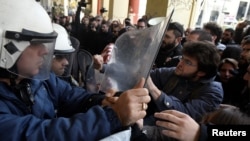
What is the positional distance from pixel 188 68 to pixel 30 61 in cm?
109

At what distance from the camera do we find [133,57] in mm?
1165

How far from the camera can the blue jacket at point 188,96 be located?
5.49 feet

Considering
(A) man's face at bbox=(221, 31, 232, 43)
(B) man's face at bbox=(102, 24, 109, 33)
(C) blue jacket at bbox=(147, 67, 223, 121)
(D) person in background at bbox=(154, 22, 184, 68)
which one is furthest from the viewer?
(B) man's face at bbox=(102, 24, 109, 33)

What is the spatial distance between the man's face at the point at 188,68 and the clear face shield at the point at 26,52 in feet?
3.22

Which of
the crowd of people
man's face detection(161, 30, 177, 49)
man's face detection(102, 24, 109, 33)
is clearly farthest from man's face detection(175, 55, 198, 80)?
man's face detection(102, 24, 109, 33)

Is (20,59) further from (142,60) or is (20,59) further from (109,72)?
(142,60)

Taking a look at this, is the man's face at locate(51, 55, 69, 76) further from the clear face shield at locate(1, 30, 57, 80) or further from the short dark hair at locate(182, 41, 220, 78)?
the short dark hair at locate(182, 41, 220, 78)

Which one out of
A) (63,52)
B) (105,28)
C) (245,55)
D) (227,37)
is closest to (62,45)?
(63,52)

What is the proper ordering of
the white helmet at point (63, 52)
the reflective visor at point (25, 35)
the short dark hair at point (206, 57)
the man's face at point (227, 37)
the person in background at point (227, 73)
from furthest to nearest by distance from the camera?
the man's face at point (227, 37), the person in background at point (227, 73), the white helmet at point (63, 52), the short dark hair at point (206, 57), the reflective visor at point (25, 35)

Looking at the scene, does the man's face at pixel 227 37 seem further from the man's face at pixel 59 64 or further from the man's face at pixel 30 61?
the man's face at pixel 30 61

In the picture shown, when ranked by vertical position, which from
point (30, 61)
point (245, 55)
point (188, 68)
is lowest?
point (245, 55)

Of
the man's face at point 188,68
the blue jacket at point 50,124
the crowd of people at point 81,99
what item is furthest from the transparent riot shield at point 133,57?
the man's face at point 188,68

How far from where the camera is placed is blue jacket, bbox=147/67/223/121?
1673 millimetres

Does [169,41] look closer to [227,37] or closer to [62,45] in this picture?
[62,45]
